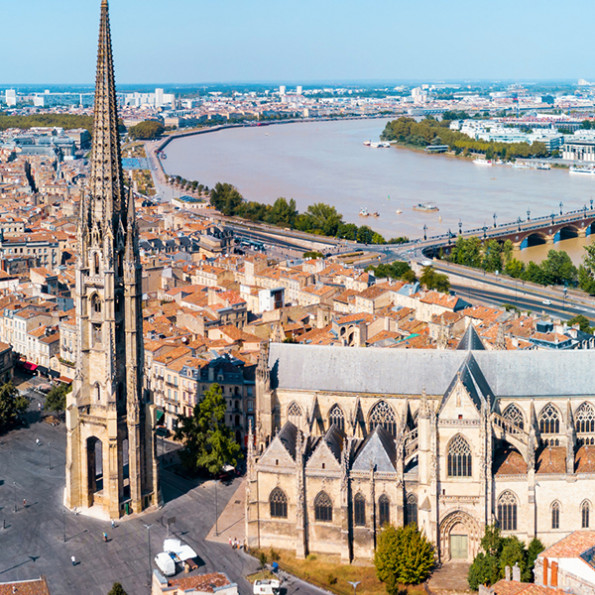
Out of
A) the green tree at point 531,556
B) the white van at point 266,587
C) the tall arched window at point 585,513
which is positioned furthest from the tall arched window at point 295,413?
the tall arched window at point 585,513

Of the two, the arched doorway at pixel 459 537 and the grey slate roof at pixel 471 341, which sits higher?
the grey slate roof at pixel 471 341

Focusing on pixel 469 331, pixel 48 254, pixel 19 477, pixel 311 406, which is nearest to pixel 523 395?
pixel 469 331

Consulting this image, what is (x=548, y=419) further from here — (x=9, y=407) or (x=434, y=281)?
(x=434, y=281)

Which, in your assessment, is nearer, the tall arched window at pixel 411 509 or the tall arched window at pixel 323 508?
the tall arched window at pixel 411 509

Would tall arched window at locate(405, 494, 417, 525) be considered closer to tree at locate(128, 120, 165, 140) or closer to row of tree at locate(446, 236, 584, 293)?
row of tree at locate(446, 236, 584, 293)

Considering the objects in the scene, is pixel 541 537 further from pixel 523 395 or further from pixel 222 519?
pixel 222 519

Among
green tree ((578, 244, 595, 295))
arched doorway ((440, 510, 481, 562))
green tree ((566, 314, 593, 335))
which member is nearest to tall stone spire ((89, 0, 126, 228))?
arched doorway ((440, 510, 481, 562))

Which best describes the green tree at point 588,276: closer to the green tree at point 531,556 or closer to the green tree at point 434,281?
the green tree at point 434,281
